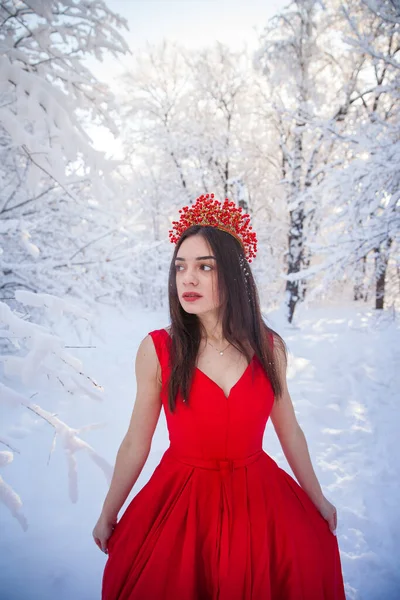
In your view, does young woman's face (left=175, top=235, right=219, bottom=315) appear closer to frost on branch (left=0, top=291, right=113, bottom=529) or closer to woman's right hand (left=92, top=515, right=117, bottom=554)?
frost on branch (left=0, top=291, right=113, bottom=529)

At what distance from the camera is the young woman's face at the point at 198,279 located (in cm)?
149

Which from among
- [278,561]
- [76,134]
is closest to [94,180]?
[76,134]

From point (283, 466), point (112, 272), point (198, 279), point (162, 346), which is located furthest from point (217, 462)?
point (112, 272)

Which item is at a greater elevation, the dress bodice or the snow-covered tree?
the snow-covered tree

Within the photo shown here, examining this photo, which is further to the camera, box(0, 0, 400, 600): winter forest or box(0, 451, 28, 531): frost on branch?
box(0, 0, 400, 600): winter forest

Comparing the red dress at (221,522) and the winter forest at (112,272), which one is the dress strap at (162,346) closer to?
the red dress at (221,522)

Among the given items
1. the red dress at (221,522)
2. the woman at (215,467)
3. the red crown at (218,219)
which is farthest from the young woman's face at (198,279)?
the red dress at (221,522)

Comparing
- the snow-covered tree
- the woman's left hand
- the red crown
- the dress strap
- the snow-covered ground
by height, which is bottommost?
the snow-covered ground

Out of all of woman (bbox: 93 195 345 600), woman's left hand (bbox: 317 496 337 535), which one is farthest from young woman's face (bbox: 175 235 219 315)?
woman's left hand (bbox: 317 496 337 535)

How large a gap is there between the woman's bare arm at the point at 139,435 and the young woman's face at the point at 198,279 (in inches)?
11.8

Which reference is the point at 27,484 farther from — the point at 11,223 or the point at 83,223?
the point at 83,223

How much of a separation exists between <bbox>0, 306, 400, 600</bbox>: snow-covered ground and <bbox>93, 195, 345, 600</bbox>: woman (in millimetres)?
484

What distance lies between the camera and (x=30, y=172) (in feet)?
7.00

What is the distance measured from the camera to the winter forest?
6.48 ft
